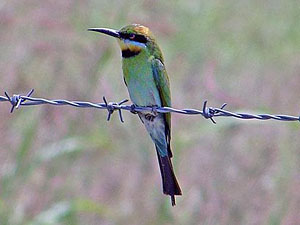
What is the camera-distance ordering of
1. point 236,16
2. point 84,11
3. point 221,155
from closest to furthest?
point 221,155, point 84,11, point 236,16

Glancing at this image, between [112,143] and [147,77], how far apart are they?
0.95 m

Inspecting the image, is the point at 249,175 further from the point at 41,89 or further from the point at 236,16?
the point at 236,16

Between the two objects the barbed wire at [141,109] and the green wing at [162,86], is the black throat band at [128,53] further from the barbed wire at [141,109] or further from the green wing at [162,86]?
the barbed wire at [141,109]

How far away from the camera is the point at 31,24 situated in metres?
4.64

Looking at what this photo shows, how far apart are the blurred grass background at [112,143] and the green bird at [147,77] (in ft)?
1.63

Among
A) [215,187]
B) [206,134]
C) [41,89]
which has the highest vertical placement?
[41,89]

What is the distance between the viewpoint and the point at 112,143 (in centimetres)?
461

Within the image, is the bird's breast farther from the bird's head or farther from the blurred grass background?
the blurred grass background

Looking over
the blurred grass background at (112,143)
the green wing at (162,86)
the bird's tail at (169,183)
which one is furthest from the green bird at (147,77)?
the blurred grass background at (112,143)

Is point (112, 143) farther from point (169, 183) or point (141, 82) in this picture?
point (169, 183)

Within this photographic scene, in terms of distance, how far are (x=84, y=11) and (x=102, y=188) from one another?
3.90ft

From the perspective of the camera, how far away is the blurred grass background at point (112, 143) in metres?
4.11

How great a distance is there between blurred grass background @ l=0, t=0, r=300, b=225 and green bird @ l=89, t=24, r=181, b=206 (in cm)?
50

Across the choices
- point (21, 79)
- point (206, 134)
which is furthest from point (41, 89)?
point (206, 134)
